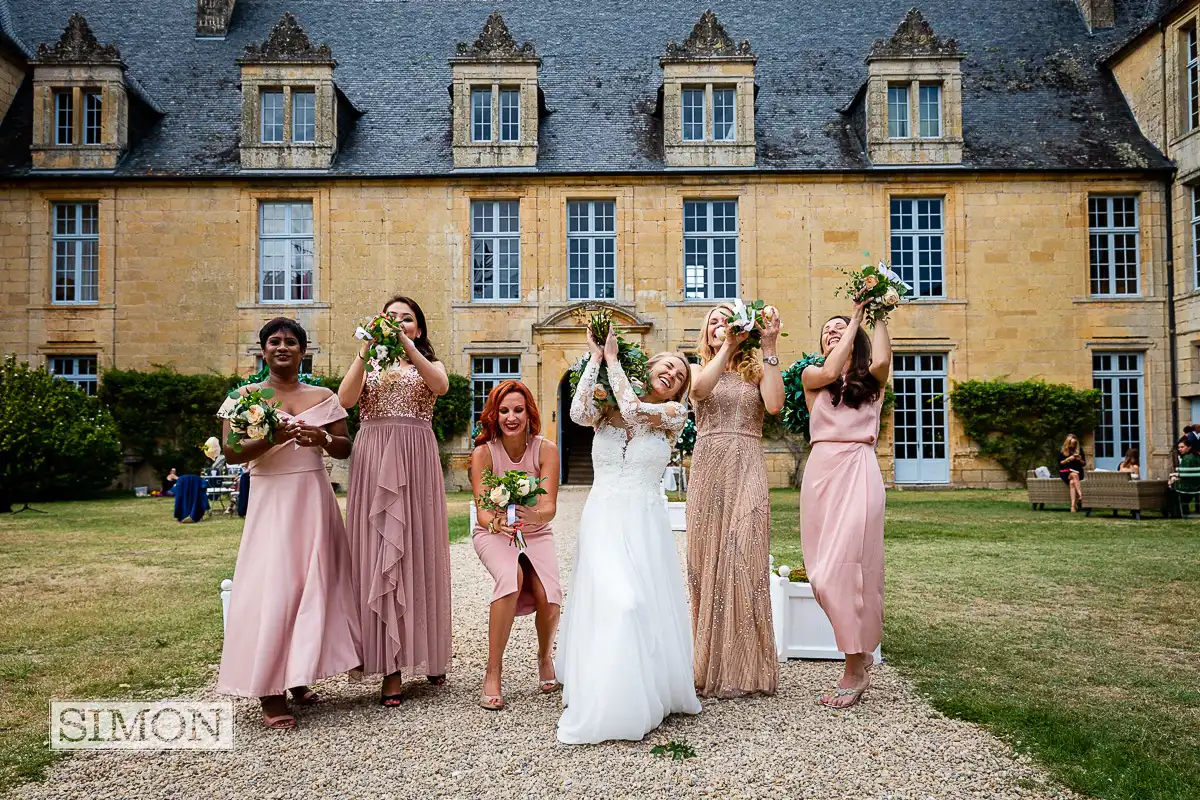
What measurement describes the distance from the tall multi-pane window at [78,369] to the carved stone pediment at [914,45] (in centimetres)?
1854

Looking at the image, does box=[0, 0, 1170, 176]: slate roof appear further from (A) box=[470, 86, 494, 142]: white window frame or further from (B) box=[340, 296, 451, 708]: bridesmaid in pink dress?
(B) box=[340, 296, 451, 708]: bridesmaid in pink dress

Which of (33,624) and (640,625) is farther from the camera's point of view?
(33,624)

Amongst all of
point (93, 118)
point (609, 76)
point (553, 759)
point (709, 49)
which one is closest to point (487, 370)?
point (609, 76)

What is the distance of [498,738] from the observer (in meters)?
3.90

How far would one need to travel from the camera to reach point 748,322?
4371mm

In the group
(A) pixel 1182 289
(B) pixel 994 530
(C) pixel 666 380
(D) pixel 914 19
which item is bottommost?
(B) pixel 994 530

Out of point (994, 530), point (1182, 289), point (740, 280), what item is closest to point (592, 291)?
point (740, 280)

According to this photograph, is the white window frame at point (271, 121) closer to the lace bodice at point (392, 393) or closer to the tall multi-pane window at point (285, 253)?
the tall multi-pane window at point (285, 253)

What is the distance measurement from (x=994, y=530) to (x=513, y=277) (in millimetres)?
12084

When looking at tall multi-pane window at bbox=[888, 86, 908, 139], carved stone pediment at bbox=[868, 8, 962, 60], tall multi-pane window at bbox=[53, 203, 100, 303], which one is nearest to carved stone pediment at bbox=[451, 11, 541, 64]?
carved stone pediment at bbox=[868, 8, 962, 60]

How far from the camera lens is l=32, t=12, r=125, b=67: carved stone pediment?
19844mm

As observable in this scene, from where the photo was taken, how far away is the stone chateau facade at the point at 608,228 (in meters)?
19.9

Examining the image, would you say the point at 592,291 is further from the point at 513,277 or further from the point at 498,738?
the point at 498,738

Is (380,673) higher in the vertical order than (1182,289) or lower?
lower
